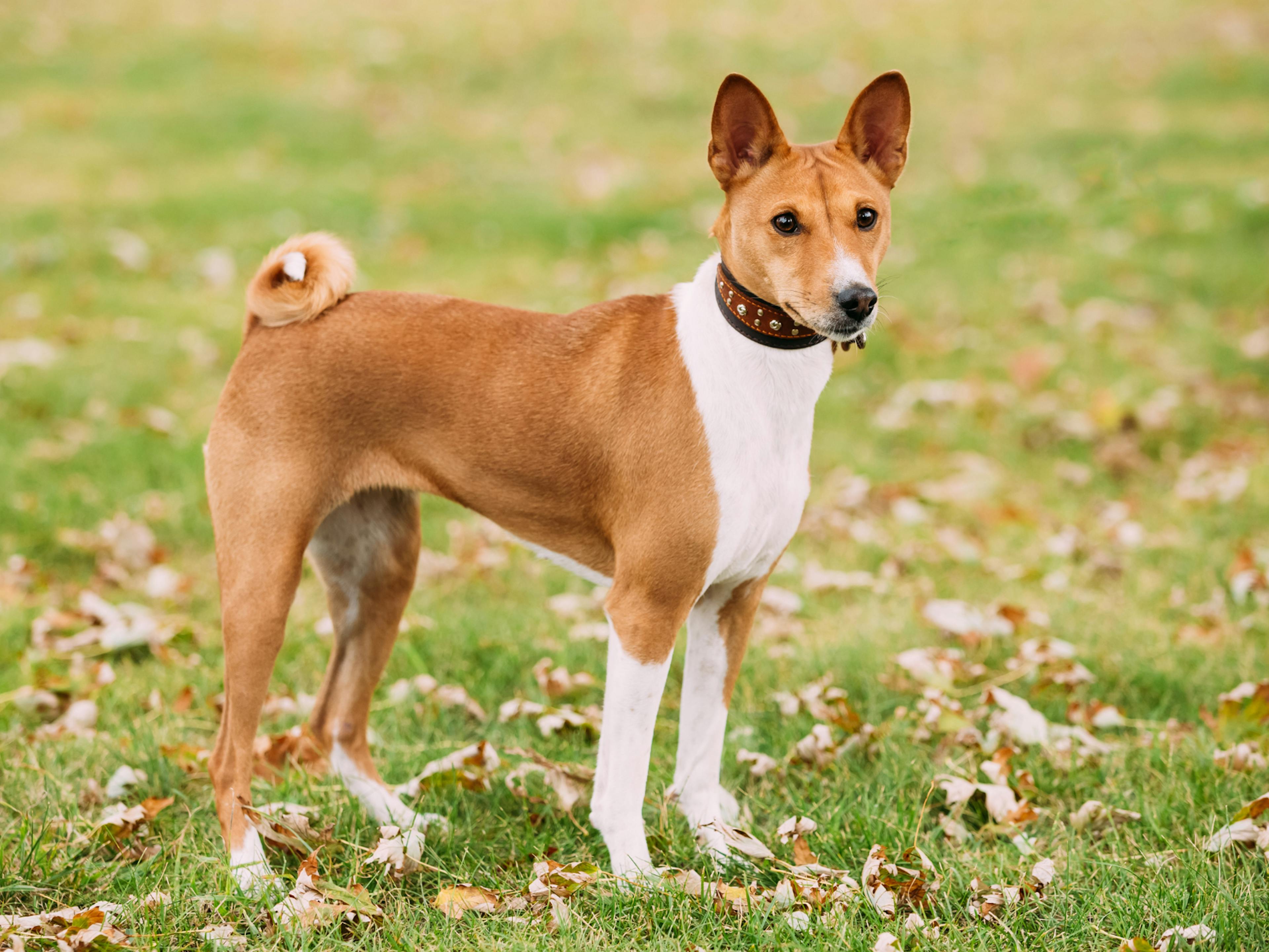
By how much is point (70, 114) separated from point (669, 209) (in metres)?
6.14

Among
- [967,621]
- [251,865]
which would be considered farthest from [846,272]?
[967,621]

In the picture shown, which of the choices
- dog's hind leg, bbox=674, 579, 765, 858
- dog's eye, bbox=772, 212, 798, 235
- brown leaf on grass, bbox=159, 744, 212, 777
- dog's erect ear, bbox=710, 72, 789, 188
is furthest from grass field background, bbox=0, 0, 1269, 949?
dog's erect ear, bbox=710, 72, 789, 188

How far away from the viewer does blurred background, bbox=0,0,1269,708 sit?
5766 millimetres

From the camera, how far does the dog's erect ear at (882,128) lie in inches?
120

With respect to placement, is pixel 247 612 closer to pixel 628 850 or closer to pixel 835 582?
pixel 628 850

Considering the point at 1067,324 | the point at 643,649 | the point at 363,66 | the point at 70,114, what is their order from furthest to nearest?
the point at 363,66
the point at 70,114
the point at 1067,324
the point at 643,649

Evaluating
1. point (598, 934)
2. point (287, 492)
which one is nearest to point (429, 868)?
point (598, 934)

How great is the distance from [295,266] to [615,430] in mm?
997

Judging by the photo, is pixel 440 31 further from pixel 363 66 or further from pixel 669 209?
pixel 669 209

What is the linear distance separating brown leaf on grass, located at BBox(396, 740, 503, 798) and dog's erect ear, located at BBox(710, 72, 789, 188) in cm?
180

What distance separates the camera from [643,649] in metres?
3.06

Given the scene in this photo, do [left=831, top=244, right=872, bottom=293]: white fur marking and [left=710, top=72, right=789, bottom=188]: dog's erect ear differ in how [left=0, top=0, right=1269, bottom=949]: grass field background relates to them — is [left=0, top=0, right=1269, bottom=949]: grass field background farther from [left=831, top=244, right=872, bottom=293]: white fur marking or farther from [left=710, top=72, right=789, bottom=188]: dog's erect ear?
[left=710, top=72, right=789, bottom=188]: dog's erect ear

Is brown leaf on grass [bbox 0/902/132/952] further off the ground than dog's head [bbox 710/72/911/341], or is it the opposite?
dog's head [bbox 710/72/911/341]

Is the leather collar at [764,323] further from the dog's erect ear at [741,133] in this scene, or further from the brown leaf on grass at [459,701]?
the brown leaf on grass at [459,701]
